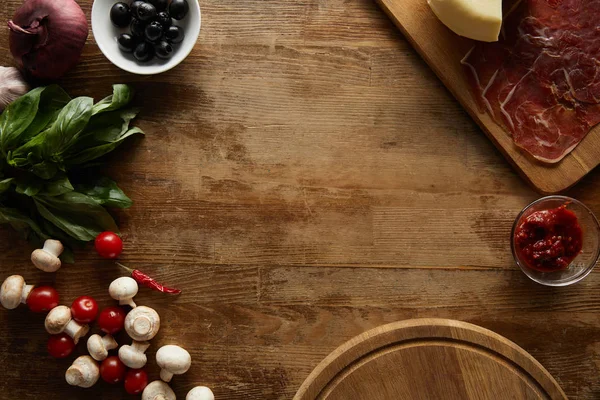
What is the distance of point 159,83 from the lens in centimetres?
179

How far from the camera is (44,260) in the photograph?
1.68m

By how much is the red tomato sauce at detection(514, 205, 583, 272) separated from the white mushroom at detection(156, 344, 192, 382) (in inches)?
40.3

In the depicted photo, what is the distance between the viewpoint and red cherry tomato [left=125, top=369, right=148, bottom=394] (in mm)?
1721

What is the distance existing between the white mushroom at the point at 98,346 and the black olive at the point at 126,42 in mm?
845

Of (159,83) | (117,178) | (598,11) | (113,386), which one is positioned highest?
(598,11)

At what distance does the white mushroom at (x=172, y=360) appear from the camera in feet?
5.57

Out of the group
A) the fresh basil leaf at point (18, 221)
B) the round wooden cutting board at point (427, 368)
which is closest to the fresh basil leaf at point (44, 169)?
the fresh basil leaf at point (18, 221)

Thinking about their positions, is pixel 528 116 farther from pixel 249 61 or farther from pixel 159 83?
pixel 159 83

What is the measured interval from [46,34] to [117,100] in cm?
26

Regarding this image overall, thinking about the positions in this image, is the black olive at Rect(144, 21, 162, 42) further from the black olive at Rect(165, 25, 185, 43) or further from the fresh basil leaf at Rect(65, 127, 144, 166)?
the fresh basil leaf at Rect(65, 127, 144, 166)

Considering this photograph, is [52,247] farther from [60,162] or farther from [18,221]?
[60,162]

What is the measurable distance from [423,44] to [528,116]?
1.24 ft

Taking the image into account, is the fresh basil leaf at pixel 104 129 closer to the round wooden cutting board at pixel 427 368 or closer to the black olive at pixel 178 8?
the black olive at pixel 178 8

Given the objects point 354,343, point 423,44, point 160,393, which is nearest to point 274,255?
point 354,343
